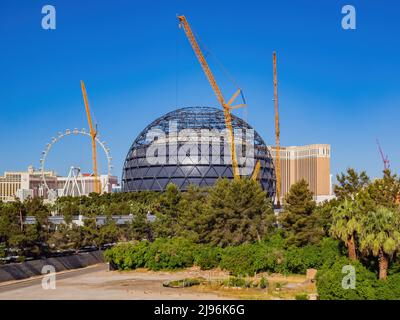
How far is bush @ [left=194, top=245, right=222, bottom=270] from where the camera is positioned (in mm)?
62531

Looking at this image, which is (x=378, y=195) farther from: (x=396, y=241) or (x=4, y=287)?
(x=4, y=287)

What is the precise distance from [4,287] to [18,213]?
18.0 metres

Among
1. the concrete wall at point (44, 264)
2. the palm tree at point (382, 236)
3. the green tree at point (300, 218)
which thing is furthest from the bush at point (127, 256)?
the palm tree at point (382, 236)

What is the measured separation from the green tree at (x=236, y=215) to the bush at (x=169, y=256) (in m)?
3.91

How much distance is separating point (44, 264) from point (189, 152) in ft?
248

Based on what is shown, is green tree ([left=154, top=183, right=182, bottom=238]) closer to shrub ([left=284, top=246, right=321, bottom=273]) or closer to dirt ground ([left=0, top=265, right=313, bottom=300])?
dirt ground ([left=0, top=265, right=313, bottom=300])

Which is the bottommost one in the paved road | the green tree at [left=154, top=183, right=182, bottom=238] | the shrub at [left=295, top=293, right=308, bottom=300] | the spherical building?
the paved road

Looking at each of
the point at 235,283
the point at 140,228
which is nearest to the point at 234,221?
the point at 235,283

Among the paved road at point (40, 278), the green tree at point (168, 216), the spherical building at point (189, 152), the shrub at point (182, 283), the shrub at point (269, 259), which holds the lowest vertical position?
the paved road at point (40, 278)

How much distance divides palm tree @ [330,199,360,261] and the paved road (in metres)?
27.1

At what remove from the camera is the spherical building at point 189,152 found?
134 m

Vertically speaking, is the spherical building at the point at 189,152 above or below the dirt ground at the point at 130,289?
above
